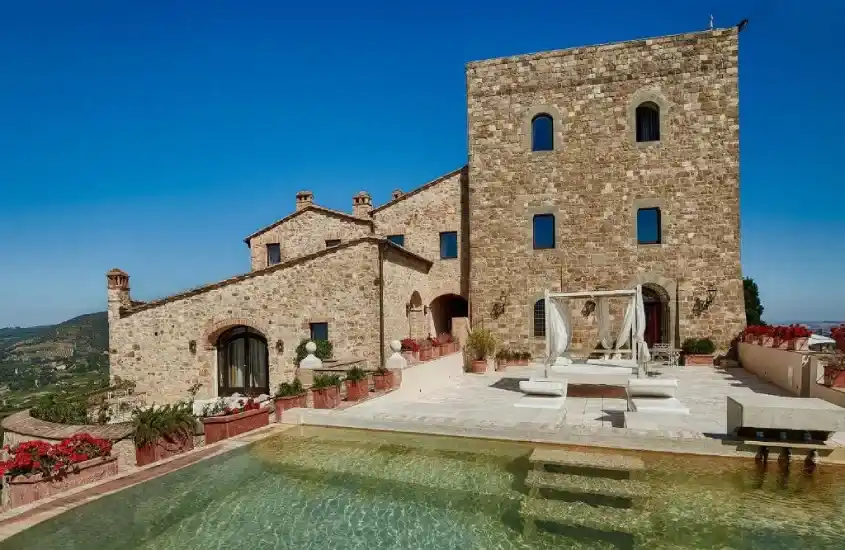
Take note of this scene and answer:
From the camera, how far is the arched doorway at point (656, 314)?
18.8m

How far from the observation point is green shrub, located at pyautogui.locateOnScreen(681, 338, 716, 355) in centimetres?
1792

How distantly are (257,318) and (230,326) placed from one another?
95cm

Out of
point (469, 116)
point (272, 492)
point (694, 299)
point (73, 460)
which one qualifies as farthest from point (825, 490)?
point (469, 116)

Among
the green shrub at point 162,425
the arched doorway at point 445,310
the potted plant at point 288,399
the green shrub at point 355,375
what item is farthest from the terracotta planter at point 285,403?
the arched doorway at point 445,310

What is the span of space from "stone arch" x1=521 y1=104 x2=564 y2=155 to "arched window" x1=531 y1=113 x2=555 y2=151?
111mm

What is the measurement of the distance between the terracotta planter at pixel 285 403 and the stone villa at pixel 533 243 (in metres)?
6.07

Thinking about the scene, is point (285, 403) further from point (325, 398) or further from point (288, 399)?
point (325, 398)

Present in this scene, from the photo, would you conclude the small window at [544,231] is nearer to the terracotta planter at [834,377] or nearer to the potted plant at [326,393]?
the terracotta planter at [834,377]

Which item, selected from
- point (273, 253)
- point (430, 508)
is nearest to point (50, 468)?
point (430, 508)

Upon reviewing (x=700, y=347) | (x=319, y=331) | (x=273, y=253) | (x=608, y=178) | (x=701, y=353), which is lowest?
(x=701, y=353)

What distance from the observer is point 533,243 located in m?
19.9

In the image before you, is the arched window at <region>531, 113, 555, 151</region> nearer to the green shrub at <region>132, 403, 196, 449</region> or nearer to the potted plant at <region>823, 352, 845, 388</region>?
the potted plant at <region>823, 352, 845, 388</region>

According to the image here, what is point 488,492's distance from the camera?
631cm

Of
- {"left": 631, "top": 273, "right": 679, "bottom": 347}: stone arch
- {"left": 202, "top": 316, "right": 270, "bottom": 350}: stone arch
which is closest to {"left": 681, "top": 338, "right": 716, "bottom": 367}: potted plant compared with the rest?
{"left": 631, "top": 273, "right": 679, "bottom": 347}: stone arch
